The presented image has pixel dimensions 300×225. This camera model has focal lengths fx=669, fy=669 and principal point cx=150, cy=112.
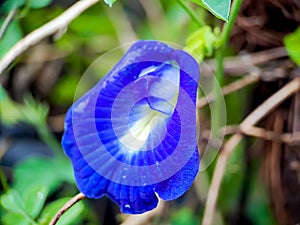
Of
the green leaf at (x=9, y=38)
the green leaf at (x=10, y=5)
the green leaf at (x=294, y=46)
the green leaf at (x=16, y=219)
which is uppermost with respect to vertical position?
the green leaf at (x=10, y=5)

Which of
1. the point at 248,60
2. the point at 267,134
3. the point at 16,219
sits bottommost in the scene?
the point at 267,134

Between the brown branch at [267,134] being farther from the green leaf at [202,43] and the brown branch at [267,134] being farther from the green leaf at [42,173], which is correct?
the green leaf at [42,173]

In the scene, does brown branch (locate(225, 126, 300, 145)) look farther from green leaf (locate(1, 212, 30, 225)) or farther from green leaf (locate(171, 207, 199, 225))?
green leaf (locate(1, 212, 30, 225))

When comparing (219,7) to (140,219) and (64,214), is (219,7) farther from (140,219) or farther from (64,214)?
(140,219)

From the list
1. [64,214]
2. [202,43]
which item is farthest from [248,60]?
[64,214]

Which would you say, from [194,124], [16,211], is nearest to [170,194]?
[194,124]

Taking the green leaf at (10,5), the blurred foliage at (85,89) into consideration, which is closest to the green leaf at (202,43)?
the blurred foliage at (85,89)
